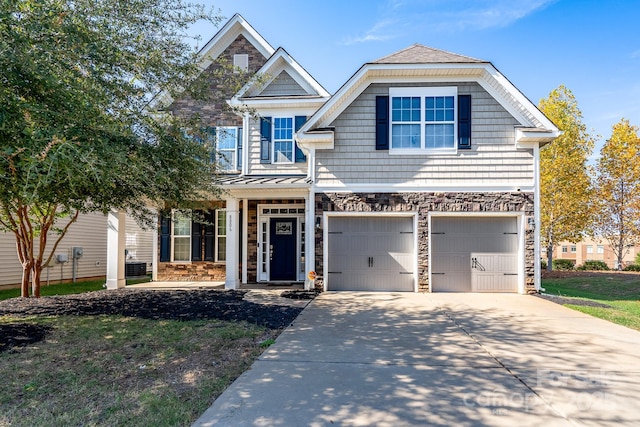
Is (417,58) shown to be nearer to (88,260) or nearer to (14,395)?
(14,395)

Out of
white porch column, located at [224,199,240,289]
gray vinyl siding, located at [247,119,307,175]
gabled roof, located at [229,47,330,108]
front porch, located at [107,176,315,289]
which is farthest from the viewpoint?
gray vinyl siding, located at [247,119,307,175]

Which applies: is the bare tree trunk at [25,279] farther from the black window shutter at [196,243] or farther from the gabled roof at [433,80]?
the gabled roof at [433,80]

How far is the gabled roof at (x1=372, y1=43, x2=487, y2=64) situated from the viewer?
10.6 m

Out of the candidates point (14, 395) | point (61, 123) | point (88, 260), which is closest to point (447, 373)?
point (14, 395)

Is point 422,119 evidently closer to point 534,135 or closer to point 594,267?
point 534,135

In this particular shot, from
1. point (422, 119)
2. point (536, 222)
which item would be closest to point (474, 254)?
point (536, 222)

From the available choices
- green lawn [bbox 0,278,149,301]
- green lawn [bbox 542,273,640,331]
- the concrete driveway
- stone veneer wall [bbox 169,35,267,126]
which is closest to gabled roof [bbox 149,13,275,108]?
stone veneer wall [bbox 169,35,267,126]

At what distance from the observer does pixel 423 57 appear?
35.9 ft

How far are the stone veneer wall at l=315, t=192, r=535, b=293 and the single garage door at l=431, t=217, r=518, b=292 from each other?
0.32m

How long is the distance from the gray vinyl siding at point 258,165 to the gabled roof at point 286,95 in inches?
29.0

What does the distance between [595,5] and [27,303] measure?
596 inches

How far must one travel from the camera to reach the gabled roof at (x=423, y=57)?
34.7 ft

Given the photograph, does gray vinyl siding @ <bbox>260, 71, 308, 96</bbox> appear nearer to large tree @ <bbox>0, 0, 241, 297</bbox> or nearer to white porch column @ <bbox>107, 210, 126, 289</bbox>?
large tree @ <bbox>0, 0, 241, 297</bbox>

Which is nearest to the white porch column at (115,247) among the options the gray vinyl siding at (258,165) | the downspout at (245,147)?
the downspout at (245,147)
